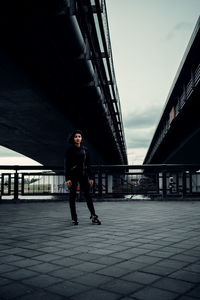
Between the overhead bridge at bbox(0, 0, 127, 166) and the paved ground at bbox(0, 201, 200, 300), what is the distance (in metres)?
4.48

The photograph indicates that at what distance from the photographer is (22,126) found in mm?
19281

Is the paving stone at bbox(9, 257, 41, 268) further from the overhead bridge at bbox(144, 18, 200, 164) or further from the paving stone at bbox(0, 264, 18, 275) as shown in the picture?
the overhead bridge at bbox(144, 18, 200, 164)

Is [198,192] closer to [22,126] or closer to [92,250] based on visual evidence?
[92,250]

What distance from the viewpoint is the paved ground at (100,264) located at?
2.04 metres

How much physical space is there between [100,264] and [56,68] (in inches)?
298

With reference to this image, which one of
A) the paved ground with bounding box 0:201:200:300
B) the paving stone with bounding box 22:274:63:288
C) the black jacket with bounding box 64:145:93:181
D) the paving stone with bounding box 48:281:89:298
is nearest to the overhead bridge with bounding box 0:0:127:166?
the black jacket with bounding box 64:145:93:181

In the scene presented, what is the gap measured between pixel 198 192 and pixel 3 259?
11379 millimetres

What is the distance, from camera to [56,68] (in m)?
9.16

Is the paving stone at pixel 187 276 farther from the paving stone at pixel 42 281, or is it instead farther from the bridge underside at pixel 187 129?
the bridge underside at pixel 187 129

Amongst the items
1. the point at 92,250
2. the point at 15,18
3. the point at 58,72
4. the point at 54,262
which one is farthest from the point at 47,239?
the point at 58,72

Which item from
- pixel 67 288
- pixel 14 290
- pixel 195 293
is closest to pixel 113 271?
pixel 67 288

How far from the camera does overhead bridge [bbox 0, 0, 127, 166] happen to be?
6.26 m

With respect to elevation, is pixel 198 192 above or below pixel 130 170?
below

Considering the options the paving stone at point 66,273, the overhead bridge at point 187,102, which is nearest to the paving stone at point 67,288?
the paving stone at point 66,273
